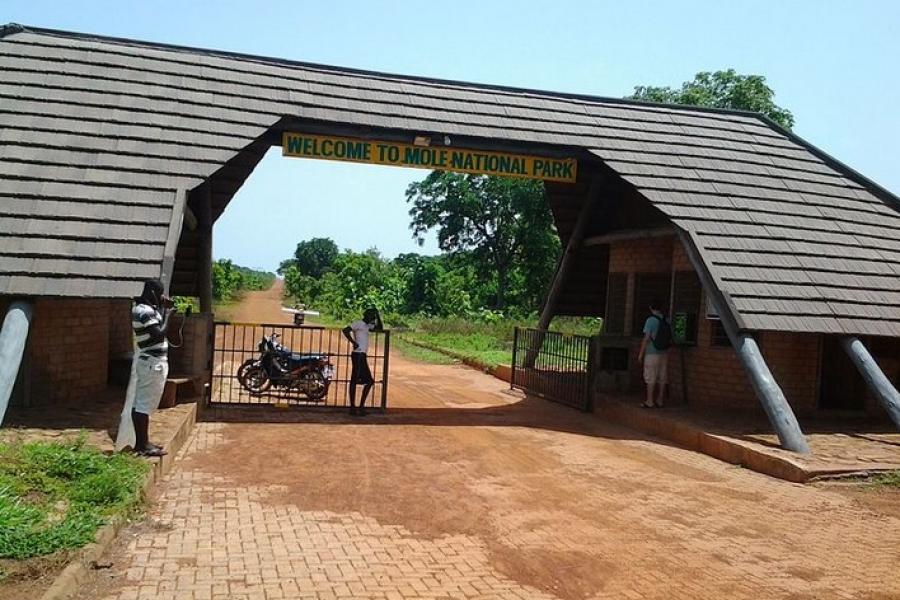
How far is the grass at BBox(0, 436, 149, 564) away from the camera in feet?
16.0

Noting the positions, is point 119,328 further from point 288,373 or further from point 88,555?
point 88,555

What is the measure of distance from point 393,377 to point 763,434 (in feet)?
29.8

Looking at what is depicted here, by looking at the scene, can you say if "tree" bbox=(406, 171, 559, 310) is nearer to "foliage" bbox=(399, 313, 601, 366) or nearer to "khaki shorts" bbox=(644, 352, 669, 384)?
"foliage" bbox=(399, 313, 601, 366)

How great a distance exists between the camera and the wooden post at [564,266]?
589 inches

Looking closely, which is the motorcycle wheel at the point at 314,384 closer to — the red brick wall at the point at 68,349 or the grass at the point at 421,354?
the red brick wall at the point at 68,349

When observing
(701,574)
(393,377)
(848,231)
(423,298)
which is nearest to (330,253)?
(423,298)

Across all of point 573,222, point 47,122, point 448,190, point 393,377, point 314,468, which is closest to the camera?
point 314,468

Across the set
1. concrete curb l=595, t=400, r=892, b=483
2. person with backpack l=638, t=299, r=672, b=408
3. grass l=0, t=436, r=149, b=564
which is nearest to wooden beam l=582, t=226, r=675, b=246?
person with backpack l=638, t=299, r=672, b=408

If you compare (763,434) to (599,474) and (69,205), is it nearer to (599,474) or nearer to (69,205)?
(599,474)

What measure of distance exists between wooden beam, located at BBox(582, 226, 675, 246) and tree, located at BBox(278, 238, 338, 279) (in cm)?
7789

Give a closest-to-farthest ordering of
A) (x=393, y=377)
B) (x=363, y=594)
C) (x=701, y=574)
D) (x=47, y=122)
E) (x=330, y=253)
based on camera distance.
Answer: (x=363, y=594)
(x=701, y=574)
(x=47, y=122)
(x=393, y=377)
(x=330, y=253)

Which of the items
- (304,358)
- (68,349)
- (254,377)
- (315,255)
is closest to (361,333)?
(304,358)

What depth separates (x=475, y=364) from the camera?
2055 cm

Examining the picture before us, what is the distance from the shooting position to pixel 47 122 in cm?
1008
